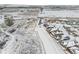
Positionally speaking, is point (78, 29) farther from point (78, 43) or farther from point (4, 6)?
point (4, 6)

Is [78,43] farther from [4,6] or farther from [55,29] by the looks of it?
[4,6]

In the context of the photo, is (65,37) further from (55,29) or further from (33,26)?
(33,26)

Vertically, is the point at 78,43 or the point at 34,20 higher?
the point at 34,20
